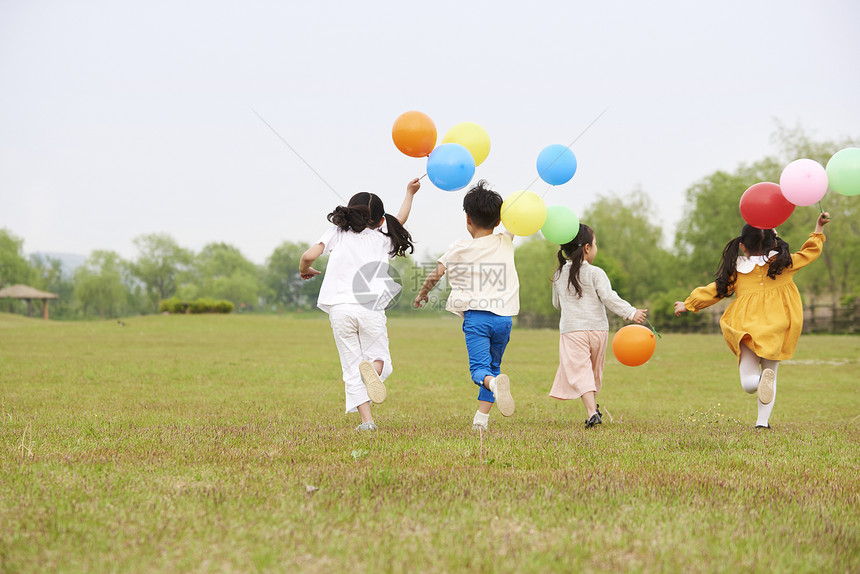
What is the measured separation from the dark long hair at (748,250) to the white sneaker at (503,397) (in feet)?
8.95

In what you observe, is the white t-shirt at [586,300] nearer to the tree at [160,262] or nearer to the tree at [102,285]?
the tree at [102,285]

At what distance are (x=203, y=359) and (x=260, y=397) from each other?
8224 millimetres

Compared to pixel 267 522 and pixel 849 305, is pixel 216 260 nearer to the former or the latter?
pixel 849 305

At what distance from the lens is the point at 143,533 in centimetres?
297

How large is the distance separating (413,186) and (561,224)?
1.57 m

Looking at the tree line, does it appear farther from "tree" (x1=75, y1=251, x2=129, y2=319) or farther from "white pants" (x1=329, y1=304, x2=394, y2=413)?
"white pants" (x1=329, y1=304, x2=394, y2=413)

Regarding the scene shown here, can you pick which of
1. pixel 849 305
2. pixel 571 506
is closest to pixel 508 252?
pixel 571 506

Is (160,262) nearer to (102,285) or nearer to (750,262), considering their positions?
(102,285)

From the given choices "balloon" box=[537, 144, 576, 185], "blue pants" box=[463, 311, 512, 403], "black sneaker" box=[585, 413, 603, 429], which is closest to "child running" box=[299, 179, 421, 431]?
"blue pants" box=[463, 311, 512, 403]

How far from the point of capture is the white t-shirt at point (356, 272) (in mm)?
6176

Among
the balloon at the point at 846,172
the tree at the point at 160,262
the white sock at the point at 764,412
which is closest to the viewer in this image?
the balloon at the point at 846,172

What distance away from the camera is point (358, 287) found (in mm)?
6211

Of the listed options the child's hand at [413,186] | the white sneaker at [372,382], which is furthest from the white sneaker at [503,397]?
the child's hand at [413,186]

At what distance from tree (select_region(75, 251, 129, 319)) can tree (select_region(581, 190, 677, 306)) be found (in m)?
63.9
